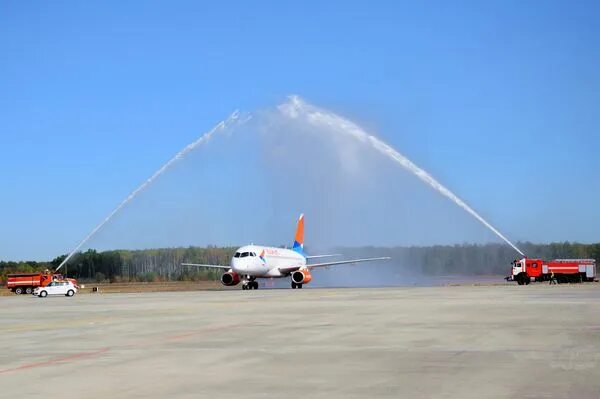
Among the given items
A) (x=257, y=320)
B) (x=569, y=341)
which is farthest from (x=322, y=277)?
(x=569, y=341)

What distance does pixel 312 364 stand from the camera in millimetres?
16469

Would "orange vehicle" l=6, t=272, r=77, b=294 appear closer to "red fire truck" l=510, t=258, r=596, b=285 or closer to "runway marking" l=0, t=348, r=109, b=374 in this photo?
"red fire truck" l=510, t=258, r=596, b=285

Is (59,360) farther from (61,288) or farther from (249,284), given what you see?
(249,284)

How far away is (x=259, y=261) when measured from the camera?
250 feet

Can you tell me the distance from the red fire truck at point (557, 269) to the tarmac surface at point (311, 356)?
49765 millimetres

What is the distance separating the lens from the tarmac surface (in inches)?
520

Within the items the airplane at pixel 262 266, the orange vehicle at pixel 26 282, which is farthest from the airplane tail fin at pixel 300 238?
the orange vehicle at pixel 26 282

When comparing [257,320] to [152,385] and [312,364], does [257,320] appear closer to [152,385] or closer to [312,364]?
[312,364]

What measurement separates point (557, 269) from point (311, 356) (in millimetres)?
69588

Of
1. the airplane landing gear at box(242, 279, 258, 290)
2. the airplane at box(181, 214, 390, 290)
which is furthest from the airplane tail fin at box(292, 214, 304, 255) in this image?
the airplane landing gear at box(242, 279, 258, 290)

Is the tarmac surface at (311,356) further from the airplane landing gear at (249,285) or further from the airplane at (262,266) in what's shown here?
the airplane landing gear at (249,285)

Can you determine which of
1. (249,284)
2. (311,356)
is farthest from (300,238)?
(311,356)

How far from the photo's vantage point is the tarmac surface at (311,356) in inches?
520

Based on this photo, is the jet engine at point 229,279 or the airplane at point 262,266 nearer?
the airplane at point 262,266
